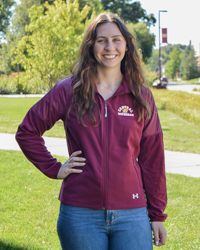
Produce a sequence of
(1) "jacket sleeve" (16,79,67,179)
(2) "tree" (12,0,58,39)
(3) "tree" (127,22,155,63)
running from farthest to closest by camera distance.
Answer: (3) "tree" (127,22,155,63), (2) "tree" (12,0,58,39), (1) "jacket sleeve" (16,79,67,179)

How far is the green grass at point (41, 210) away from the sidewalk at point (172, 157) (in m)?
0.53

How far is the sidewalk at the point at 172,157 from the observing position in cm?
722

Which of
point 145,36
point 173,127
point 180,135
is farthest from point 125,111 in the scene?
point 145,36

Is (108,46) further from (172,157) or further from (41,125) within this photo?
(172,157)

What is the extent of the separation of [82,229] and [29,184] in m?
4.49

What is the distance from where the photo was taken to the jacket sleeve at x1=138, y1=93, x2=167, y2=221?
214 centimetres

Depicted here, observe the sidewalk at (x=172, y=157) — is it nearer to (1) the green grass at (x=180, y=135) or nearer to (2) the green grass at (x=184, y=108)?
(1) the green grass at (x=180, y=135)

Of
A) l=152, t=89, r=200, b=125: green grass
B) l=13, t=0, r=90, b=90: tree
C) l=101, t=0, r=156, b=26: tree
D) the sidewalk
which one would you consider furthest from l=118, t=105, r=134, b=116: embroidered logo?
l=101, t=0, r=156, b=26: tree

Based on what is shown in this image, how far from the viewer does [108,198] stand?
1949 mm

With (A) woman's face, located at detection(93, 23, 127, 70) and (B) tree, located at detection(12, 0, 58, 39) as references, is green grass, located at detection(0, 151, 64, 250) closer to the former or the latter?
(A) woman's face, located at detection(93, 23, 127, 70)

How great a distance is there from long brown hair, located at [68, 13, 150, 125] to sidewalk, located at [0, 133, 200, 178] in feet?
16.5

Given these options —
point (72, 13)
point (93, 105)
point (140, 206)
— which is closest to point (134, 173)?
point (140, 206)

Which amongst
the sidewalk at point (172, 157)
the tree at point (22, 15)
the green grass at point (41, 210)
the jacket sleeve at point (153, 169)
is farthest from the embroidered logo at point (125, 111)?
the tree at point (22, 15)

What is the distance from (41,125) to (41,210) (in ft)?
10.4
